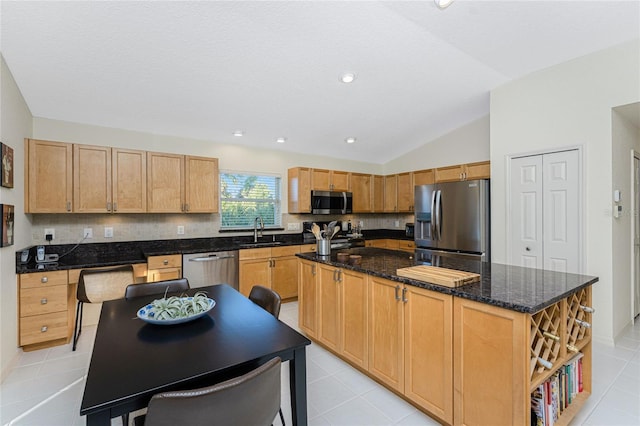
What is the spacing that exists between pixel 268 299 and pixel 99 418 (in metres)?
1.18

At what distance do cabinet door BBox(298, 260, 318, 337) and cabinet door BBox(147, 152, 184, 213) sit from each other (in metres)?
1.93

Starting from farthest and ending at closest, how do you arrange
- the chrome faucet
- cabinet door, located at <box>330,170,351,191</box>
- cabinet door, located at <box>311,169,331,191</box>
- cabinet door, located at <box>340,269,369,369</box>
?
cabinet door, located at <box>330,170,351,191</box>
cabinet door, located at <box>311,169,331,191</box>
the chrome faucet
cabinet door, located at <box>340,269,369,369</box>

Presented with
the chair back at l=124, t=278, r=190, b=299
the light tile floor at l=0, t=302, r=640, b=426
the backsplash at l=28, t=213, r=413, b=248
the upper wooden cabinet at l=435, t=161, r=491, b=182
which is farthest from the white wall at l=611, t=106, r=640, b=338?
the backsplash at l=28, t=213, r=413, b=248

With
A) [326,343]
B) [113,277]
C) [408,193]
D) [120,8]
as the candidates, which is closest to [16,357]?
[113,277]

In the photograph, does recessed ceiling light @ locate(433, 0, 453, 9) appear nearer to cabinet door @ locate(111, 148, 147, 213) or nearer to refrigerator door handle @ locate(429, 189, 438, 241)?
refrigerator door handle @ locate(429, 189, 438, 241)

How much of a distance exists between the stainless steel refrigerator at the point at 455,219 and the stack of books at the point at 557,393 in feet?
5.84

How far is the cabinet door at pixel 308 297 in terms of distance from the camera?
2.87 m

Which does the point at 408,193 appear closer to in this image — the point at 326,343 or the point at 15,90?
the point at 326,343

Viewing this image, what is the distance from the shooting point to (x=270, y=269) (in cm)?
427

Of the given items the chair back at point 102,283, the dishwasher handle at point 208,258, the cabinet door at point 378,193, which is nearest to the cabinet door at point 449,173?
the cabinet door at point 378,193

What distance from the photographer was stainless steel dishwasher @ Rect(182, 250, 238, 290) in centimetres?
363

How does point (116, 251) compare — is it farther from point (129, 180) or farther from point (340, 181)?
point (340, 181)

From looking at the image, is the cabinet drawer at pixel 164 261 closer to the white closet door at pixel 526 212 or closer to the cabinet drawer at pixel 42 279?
the cabinet drawer at pixel 42 279

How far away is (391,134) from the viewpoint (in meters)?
4.91
